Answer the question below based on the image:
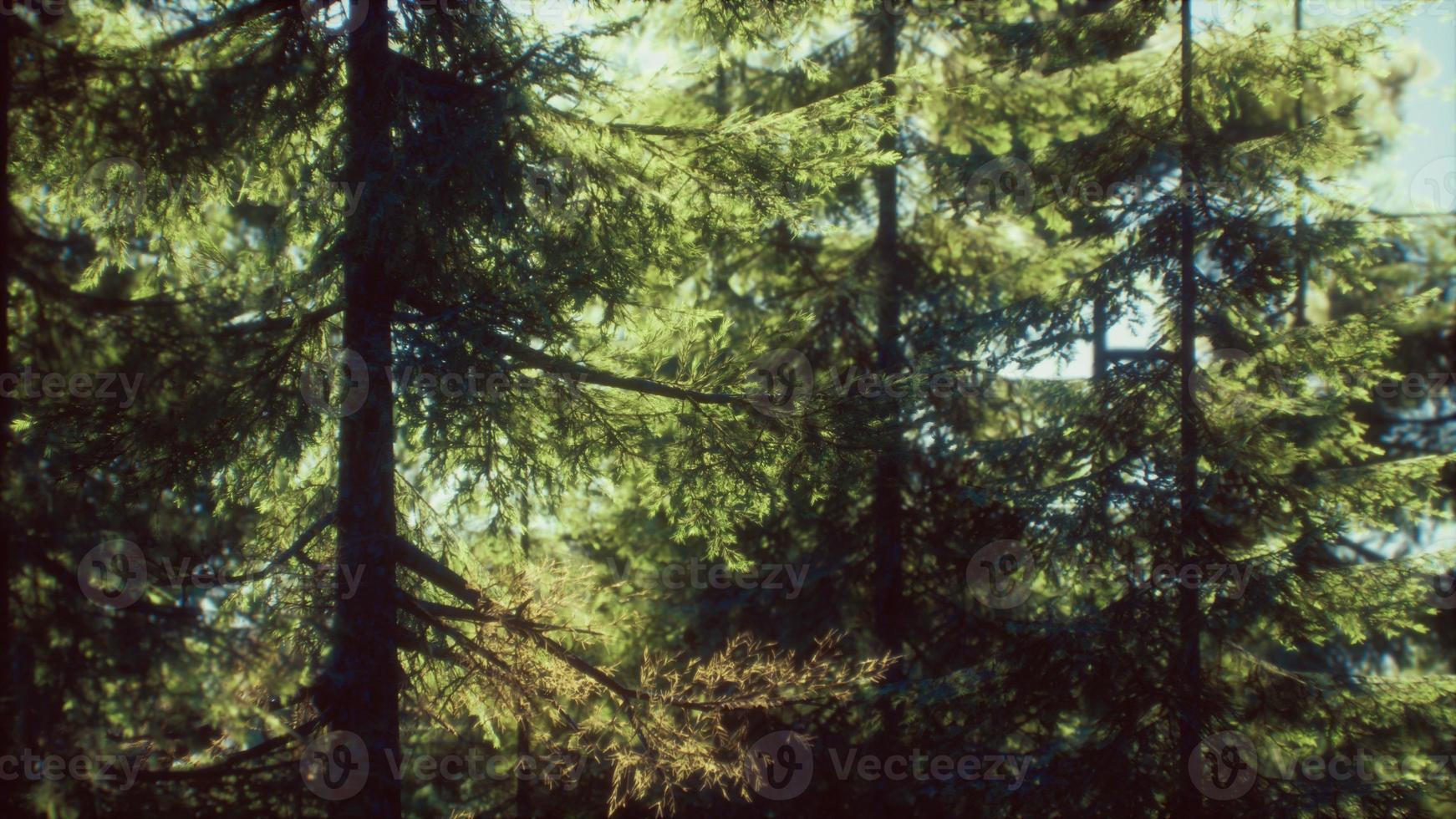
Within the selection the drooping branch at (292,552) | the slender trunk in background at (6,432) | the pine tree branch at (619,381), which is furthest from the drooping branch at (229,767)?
the pine tree branch at (619,381)

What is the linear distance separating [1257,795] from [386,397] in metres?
6.77

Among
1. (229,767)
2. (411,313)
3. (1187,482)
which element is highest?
(411,313)

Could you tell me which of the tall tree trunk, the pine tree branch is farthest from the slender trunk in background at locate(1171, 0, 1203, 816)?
the tall tree trunk

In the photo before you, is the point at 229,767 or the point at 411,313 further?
the point at 411,313

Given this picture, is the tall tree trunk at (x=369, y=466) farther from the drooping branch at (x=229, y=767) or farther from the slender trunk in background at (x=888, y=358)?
the slender trunk in background at (x=888, y=358)

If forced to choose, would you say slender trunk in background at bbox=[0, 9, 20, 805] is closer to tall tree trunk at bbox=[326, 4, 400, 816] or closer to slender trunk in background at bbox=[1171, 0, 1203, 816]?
tall tree trunk at bbox=[326, 4, 400, 816]

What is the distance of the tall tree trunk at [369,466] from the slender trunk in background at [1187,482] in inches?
221

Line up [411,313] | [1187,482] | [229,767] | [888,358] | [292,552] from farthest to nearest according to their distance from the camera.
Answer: [888,358] < [1187,482] < [411,313] < [292,552] < [229,767]

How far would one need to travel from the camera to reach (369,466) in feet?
20.3

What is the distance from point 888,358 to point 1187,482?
4061 millimetres

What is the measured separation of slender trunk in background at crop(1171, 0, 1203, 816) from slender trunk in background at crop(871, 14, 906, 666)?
10.7ft

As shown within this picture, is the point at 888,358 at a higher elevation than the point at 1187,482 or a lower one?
higher

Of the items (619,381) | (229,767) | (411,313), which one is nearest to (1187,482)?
(619,381)

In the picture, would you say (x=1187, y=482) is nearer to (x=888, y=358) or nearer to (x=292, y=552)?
(x=888, y=358)
